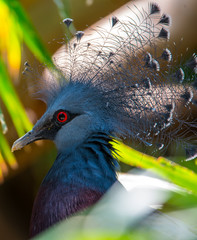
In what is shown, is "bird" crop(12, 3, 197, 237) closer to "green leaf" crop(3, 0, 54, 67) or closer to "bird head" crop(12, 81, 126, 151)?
"bird head" crop(12, 81, 126, 151)

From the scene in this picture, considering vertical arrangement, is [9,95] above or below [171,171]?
above

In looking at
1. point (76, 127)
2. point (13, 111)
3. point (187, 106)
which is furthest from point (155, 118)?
point (13, 111)

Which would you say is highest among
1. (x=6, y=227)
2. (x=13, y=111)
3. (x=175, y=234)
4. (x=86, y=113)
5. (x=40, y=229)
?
(x=13, y=111)

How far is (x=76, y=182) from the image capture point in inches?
59.7

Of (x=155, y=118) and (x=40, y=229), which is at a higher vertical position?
(x=155, y=118)

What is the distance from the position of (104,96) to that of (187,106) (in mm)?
388

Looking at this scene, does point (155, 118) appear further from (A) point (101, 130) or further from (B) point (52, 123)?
(B) point (52, 123)

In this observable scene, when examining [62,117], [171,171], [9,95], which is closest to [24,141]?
[62,117]

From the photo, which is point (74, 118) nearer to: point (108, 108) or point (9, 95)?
point (108, 108)

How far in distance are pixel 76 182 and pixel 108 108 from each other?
38 cm

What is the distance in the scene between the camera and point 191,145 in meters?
1.52

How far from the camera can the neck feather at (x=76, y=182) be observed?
1.47m

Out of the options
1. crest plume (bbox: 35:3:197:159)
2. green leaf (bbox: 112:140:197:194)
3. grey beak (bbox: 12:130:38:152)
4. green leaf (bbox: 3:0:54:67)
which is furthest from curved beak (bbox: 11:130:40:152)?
green leaf (bbox: 112:140:197:194)

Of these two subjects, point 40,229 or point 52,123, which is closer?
point 40,229
